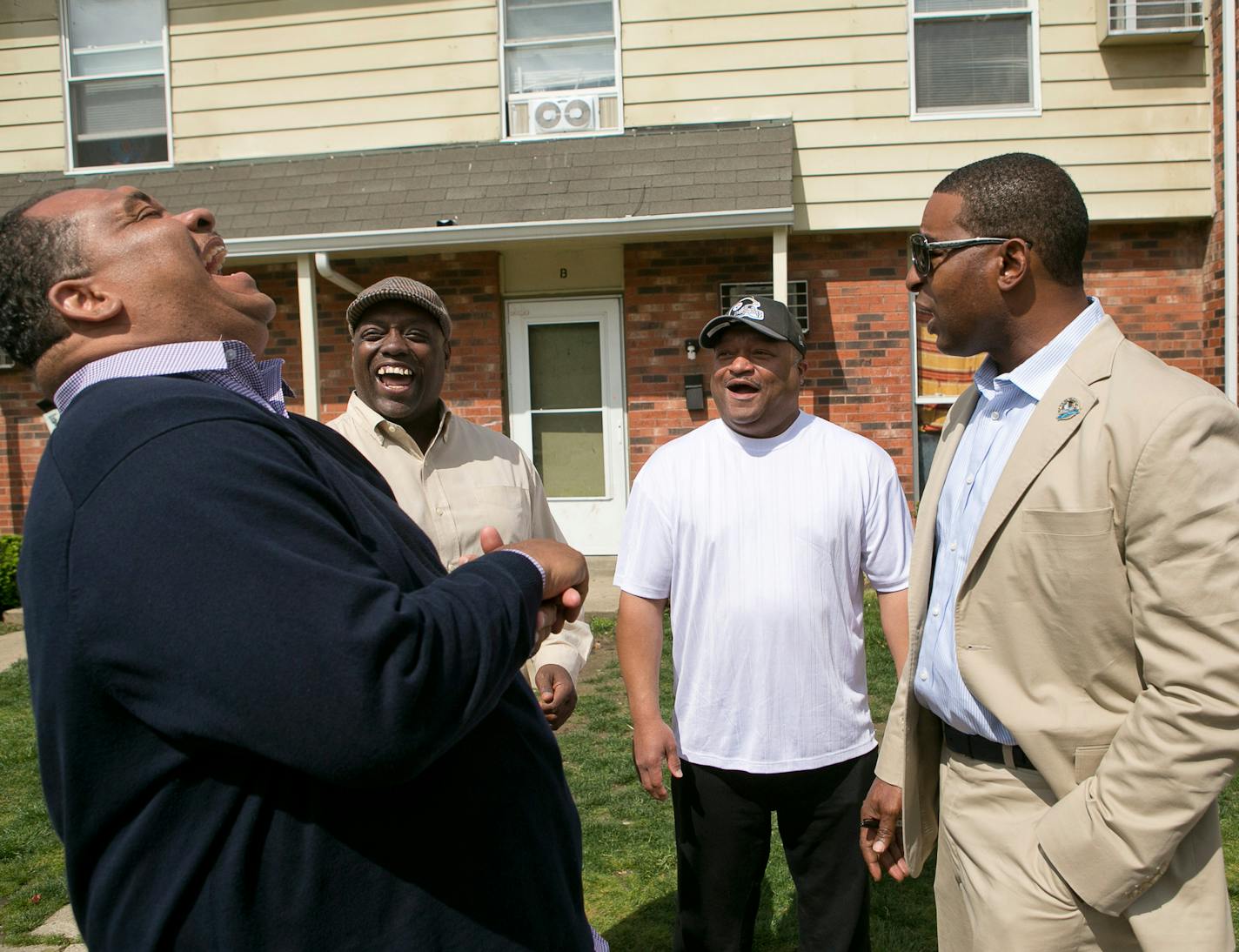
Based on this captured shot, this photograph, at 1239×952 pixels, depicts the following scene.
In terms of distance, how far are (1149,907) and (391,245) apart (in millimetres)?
6794

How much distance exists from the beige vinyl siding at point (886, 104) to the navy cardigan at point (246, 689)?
23.1 ft

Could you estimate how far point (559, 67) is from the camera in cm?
813

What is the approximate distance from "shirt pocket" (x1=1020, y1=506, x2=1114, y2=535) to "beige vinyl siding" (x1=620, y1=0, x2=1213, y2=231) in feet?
20.3

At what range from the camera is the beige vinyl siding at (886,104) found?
24.8ft

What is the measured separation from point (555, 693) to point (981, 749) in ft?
3.27

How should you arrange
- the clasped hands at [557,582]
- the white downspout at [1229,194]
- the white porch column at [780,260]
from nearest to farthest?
the clasped hands at [557,582] → the white downspout at [1229,194] → the white porch column at [780,260]

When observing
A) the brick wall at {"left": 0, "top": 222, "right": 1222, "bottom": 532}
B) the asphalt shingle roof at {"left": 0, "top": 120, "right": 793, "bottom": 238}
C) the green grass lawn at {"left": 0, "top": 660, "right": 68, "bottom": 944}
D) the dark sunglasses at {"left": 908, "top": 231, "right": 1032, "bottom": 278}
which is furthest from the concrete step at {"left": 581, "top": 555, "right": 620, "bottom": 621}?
the dark sunglasses at {"left": 908, "top": 231, "right": 1032, "bottom": 278}

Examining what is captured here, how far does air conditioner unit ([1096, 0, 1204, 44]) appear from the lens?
7277 millimetres

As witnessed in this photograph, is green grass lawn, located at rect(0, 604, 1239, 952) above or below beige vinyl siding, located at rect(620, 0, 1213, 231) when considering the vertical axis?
below

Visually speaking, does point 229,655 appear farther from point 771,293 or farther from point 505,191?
point 771,293

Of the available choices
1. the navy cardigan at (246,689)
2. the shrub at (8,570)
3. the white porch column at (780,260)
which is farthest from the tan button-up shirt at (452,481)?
the shrub at (8,570)

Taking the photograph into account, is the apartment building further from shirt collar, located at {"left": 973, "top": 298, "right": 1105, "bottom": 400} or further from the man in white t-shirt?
shirt collar, located at {"left": 973, "top": 298, "right": 1105, "bottom": 400}

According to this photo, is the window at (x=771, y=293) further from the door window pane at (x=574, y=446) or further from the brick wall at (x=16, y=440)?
the brick wall at (x=16, y=440)

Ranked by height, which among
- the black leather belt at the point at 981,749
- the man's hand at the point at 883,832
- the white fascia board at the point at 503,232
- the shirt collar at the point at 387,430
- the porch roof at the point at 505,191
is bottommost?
the man's hand at the point at 883,832
